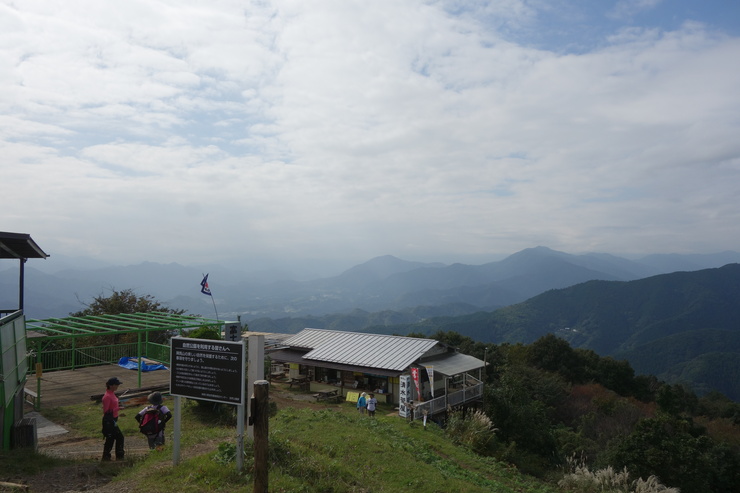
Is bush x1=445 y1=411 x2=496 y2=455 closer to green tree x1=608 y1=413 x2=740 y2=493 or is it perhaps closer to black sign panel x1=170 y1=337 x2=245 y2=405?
green tree x1=608 y1=413 x2=740 y2=493

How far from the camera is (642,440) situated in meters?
18.4

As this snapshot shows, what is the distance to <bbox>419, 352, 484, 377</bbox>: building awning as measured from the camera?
23.3 m

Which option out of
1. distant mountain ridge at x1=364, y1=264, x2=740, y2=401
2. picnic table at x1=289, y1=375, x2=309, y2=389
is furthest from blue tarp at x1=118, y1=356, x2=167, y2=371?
distant mountain ridge at x1=364, y1=264, x2=740, y2=401

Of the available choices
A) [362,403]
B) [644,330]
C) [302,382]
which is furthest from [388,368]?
[644,330]

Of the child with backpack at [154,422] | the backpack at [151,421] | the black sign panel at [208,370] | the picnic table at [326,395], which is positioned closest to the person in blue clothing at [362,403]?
the picnic table at [326,395]

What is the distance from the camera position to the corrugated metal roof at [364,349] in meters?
23.4

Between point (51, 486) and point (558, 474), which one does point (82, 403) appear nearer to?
point (51, 486)

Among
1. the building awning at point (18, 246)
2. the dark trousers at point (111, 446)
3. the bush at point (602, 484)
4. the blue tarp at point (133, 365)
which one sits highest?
the building awning at point (18, 246)

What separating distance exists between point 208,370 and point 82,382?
43.3ft

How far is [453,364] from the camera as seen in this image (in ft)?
80.7

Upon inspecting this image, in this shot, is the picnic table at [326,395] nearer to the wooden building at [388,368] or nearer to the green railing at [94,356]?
the wooden building at [388,368]

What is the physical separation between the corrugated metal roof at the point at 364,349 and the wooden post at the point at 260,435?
1594 cm

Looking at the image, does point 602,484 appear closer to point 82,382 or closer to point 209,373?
point 209,373

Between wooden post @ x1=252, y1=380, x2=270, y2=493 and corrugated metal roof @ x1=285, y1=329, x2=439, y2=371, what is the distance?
15.9 m
